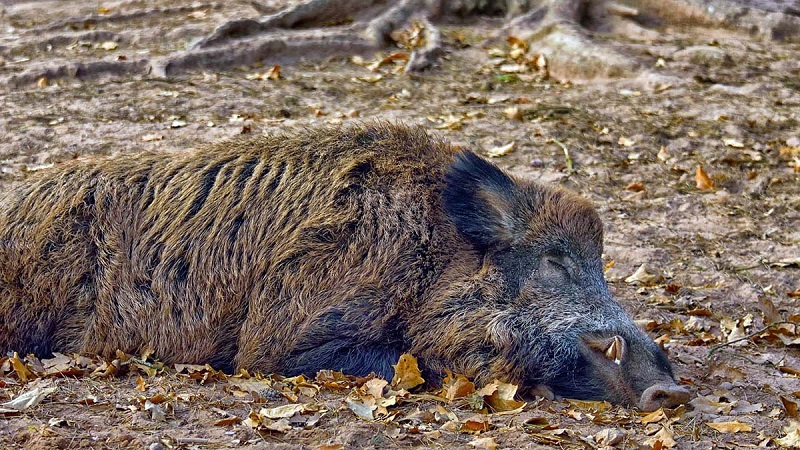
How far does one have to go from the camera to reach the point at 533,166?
8.20 m

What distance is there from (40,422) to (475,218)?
223 cm

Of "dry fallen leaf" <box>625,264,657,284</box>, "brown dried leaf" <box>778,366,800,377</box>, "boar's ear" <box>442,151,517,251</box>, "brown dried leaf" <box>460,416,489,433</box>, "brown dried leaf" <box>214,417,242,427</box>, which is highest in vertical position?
"boar's ear" <box>442,151,517,251</box>

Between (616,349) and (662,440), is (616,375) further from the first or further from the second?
(662,440)

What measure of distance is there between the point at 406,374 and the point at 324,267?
66cm

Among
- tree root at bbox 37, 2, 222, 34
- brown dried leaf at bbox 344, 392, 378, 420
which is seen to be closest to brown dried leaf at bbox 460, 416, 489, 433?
brown dried leaf at bbox 344, 392, 378, 420

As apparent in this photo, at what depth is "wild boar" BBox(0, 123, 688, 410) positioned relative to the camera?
4926 millimetres

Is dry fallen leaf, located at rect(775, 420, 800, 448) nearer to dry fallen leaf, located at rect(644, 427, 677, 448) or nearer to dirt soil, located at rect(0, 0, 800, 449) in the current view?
dirt soil, located at rect(0, 0, 800, 449)

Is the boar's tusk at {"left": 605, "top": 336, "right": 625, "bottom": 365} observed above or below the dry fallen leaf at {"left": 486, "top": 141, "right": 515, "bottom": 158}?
above

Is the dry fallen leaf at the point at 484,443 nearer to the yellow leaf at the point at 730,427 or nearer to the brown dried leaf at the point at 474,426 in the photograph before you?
the brown dried leaf at the point at 474,426

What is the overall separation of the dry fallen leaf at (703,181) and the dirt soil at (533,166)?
3 cm

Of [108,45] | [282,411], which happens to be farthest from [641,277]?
[108,45]

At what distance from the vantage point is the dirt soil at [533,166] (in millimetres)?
4113

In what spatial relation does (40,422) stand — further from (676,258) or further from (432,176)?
(676,258)

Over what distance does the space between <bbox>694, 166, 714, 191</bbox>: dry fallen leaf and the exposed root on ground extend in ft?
7.81
